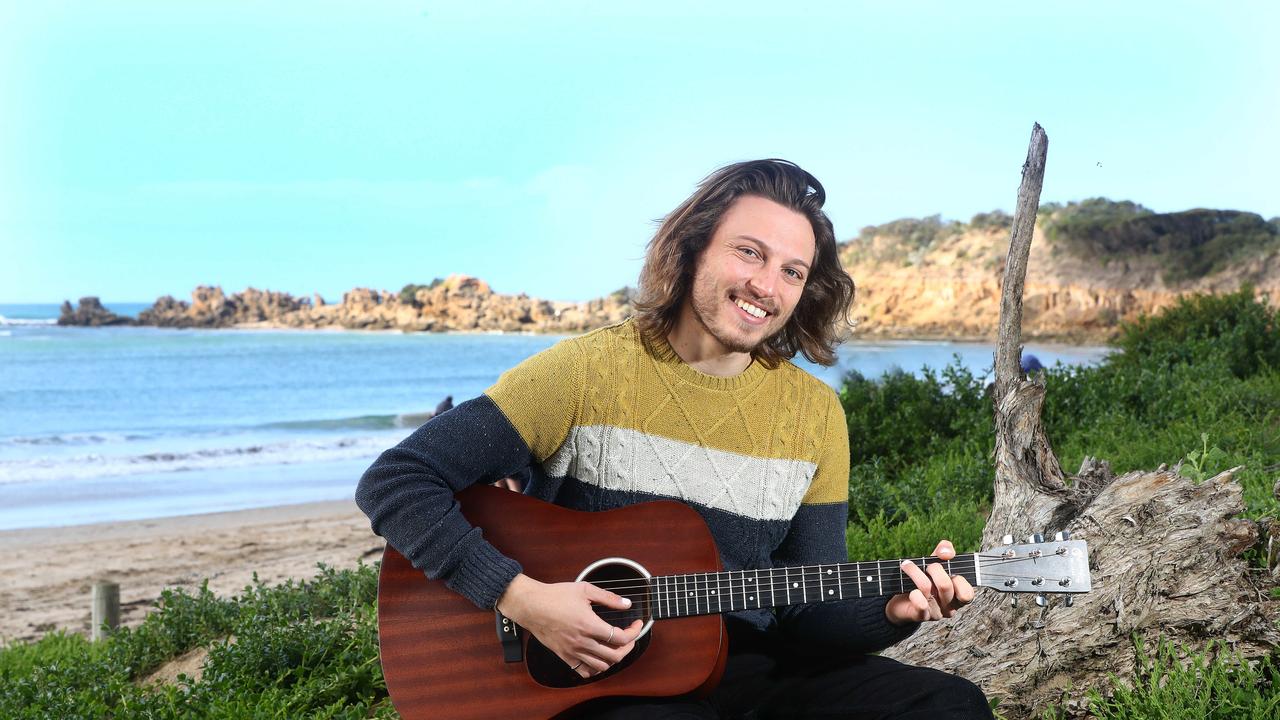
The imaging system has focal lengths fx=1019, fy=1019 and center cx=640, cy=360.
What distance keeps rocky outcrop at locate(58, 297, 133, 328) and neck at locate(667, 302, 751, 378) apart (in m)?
79.9

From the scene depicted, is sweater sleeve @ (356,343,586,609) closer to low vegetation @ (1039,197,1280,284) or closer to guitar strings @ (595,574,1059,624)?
guitar strings @ (595,574,1059,624)

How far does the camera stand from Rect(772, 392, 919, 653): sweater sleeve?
2.45 metres

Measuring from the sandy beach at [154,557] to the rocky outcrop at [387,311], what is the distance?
5482cm

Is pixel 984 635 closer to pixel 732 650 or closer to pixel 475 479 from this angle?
pixel 732 650

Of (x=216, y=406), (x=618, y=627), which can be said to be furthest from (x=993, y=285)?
(x=618, y=627)

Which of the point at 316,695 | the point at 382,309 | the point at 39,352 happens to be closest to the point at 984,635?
the point at 316,695

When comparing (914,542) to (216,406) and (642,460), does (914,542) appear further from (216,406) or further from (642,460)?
(216,406)

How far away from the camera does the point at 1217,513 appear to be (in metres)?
3.36

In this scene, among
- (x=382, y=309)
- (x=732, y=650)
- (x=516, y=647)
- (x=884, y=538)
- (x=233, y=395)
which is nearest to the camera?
(x=516, y=647)

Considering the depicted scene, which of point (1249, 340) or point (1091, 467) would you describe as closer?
point (1091, 467)

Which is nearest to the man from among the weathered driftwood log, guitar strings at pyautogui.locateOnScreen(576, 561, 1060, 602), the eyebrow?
the eyebrow

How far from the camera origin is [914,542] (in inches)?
198

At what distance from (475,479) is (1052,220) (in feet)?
161

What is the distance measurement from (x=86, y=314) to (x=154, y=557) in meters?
71.7
